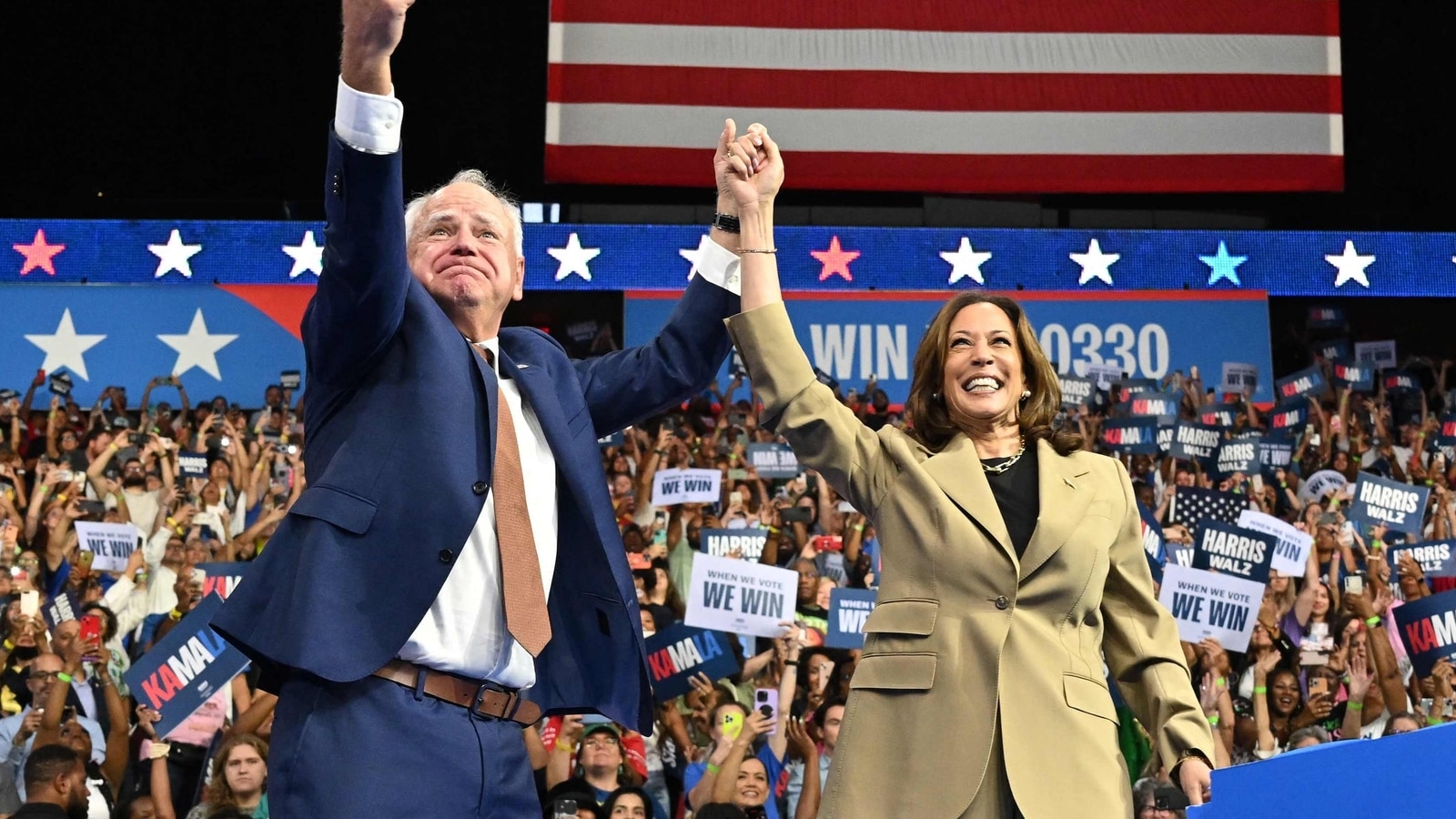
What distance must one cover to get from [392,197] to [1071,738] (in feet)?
3.74

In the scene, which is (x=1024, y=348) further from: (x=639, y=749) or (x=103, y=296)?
(x=103, y=296)

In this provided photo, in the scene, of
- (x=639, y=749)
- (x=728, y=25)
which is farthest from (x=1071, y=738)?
(x=728, y=25)

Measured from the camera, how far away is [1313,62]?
934 cm

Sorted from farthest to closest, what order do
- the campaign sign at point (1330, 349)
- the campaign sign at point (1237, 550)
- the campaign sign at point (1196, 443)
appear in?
1. the campaign sign at point (1330, 349)
2. the campaign sign at point (1196, 443)
3. the campaign sign at point (1237, 550)

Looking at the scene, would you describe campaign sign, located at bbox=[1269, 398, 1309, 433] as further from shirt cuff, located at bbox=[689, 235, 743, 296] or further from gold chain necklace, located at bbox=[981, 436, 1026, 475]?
shirt cuff, located at bbox=[689, 235, 743, 296]

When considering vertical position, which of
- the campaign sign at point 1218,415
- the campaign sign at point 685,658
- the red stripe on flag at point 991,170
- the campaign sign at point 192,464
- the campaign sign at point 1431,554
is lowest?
the campaign sign at point 685,658

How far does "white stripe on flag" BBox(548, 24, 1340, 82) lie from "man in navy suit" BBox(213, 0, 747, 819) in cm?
724

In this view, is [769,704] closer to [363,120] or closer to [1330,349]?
Result: [363,120]

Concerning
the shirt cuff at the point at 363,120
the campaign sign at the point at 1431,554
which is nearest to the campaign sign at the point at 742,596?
the campaign sign at the point at 1431,554

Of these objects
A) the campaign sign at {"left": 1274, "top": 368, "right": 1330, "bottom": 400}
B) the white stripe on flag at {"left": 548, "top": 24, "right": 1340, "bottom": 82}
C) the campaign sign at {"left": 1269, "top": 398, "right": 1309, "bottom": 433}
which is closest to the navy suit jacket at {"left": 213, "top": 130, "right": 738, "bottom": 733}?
the white stripe on flag at {"left": 548, "top": 24, "right": 1340, "bottom": 82}

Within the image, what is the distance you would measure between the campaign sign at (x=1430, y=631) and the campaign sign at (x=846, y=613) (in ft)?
5.77

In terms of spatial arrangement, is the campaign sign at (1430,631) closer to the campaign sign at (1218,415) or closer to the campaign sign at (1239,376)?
the campaign sign at (1218,415)

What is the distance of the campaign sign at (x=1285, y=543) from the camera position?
19.4 feet

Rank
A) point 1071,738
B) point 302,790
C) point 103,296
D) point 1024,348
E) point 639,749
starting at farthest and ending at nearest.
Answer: point 103,296 < point 639,749 < point 1024,348 < point 1071,738 < point 302,790
